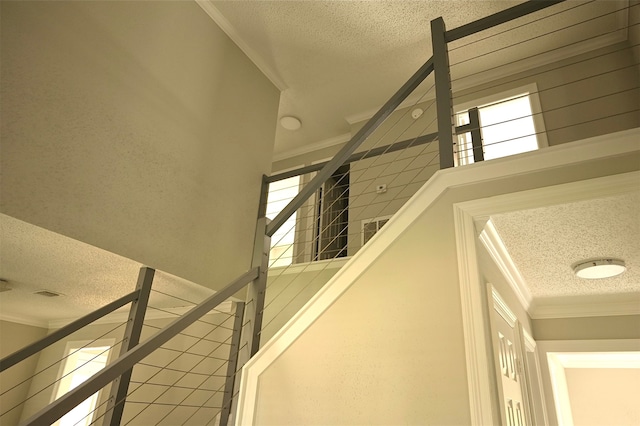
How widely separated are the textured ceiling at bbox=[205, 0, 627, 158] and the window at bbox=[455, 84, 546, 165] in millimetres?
301

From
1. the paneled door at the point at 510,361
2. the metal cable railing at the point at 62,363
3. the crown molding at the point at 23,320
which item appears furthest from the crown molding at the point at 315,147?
the crown molding at the point at 23,320

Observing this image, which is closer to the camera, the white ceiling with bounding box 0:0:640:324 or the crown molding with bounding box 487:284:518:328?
the crown molding with bounding box 487:284:518:328

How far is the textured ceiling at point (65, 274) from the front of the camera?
7.81 feet

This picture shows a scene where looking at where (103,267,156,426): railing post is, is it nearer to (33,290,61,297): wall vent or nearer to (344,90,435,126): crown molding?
(33,290,61,297): wall vent

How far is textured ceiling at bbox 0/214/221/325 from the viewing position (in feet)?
7.81

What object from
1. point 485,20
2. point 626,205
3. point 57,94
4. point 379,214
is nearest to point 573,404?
point 379,214

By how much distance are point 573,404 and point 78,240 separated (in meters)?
3.97

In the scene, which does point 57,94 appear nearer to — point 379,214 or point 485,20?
point 485,20

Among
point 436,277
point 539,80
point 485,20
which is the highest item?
point 539,80

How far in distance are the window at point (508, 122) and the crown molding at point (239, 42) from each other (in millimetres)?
1912

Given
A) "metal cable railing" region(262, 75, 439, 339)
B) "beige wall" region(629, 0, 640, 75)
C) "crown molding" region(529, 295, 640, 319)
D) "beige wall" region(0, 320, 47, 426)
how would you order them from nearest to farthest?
"crown molding" region(529, 295, 640, 319)
"beige wall" region(629, 0, 640, 75)
"metal cable railing" region(262, 75, 439, 339)
"beige wall" region(0, 320, 47, 426)

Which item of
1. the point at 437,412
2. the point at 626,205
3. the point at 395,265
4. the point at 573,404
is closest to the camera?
the point at 437,412

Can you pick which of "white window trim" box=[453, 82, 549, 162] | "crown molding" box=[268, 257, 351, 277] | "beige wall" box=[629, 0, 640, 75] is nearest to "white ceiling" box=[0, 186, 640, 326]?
"crown molding" box=[268, 257, 351, 277]

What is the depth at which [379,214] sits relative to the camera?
4195 millimetres
